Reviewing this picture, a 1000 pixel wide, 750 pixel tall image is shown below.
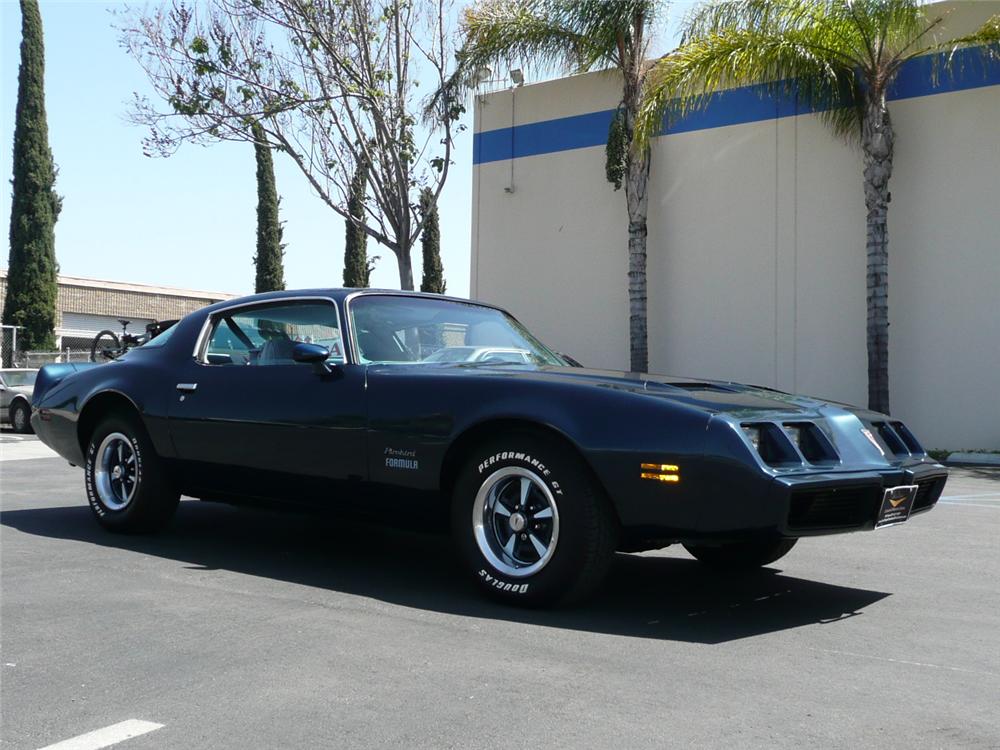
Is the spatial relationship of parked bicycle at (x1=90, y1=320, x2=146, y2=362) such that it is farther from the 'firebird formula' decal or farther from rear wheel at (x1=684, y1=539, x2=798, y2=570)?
rear wheel at (x1=684, y1=539, x2=798, y2=570)

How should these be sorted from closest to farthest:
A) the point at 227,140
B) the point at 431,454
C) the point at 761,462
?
1. the point at 761,462
2. the point at 431,454
3. the point at 227,140

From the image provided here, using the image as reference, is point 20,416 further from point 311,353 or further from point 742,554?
point 742,554

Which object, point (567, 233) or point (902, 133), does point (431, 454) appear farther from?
point (567, 233)

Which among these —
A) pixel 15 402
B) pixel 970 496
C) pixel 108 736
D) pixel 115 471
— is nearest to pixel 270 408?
pixel 115 471

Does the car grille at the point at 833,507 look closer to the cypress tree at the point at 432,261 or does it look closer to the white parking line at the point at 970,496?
the white parking line at the point at 970,496

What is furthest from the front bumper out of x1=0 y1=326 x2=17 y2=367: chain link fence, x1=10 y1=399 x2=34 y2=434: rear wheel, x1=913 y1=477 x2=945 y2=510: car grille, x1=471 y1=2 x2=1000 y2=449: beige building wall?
x1=0 y1=326 x2=17 y2=367: chain link fence

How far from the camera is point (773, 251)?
17578 millimetres

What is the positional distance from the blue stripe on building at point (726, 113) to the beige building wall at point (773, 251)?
14 cm

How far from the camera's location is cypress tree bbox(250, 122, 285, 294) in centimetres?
3975

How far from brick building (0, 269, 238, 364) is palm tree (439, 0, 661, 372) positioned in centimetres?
2606

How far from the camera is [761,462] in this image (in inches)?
159

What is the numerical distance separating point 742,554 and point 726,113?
1399 cm

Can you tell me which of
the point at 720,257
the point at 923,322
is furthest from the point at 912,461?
the point at 720,257

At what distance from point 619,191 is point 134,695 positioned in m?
17.0
